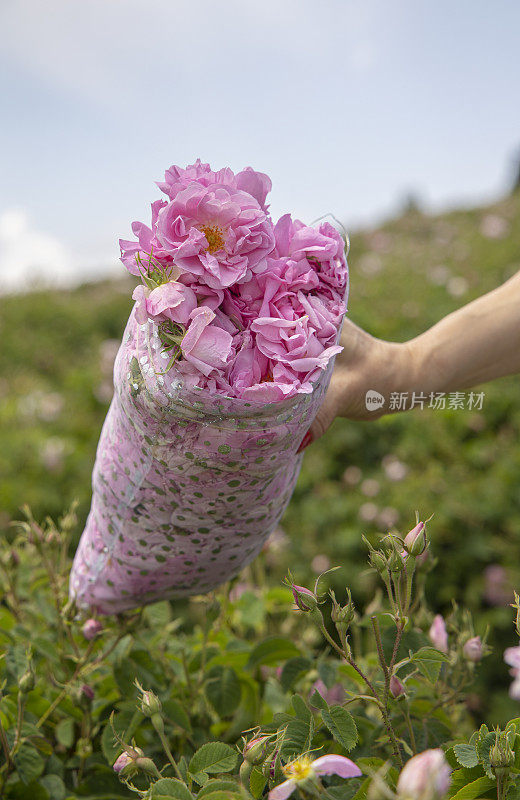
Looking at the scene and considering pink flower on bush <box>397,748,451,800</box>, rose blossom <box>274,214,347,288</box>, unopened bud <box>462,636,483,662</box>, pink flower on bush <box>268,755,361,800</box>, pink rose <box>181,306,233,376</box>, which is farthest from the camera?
unopened bud <box>462,636,483,662</box>

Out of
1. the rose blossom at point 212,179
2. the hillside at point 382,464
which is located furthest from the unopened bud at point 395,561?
the hillside at point 382,464

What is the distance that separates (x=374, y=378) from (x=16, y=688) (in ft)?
2.27

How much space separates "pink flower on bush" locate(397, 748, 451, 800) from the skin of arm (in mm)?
597

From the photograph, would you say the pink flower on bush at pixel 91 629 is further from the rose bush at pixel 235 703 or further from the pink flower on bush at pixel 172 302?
the pink flower on bush at pixel 172 302

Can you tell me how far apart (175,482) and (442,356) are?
532 millimetres

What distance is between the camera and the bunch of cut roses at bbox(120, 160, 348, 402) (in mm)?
710


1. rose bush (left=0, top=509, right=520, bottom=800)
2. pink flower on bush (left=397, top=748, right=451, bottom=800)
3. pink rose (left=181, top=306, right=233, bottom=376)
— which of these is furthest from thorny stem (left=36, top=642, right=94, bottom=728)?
pink flower on bush (left=397, top=748, right=451, bottom=800)

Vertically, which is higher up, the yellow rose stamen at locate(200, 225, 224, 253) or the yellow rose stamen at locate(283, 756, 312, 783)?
the yellow rose stamen at locate(200, 225, 224, 253)

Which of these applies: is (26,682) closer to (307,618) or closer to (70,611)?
(70,611)

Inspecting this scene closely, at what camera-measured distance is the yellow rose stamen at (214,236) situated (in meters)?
0.73

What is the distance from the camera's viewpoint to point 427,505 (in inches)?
105

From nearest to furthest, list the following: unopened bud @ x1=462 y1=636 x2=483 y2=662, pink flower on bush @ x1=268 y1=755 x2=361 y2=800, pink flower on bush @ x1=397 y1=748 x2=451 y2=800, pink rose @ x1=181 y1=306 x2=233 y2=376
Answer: pink flower on bush @ x1=397 y1=748 x2=451 y2=800
pink flower on bush @ x1=268 y1=755 x2=361 y2=800
pink rose @ x1=181 y1=306 x2=233 y2=376
unopened bud @ x1=462 y1=636 x2=483 y2=662

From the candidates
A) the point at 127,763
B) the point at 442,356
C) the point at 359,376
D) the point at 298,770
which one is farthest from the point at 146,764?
the point at 442,356

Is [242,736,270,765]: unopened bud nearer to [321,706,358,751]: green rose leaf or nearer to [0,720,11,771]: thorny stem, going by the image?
[321,706,358,751]: green rose leaf
